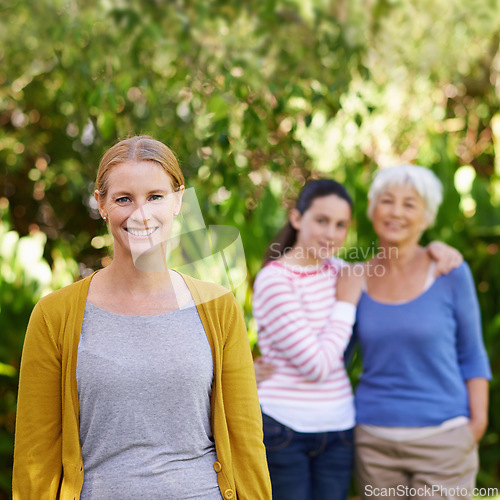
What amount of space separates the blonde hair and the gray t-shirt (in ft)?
1.01

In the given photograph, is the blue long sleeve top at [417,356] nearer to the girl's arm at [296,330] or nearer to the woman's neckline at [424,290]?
the woman's neckline at [424,290]

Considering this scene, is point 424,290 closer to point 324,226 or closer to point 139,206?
point 324,226

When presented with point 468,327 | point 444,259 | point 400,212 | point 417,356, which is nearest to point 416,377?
point 417,356

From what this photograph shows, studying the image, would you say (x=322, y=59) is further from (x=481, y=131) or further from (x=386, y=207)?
(x=481, y=131)

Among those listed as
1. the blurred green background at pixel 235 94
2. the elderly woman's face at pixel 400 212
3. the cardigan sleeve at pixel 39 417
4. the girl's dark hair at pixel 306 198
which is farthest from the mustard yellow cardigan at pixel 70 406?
the blurred green background at pixel 235 94

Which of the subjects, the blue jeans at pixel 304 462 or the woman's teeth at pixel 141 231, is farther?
the blue jeans at pixel 304 462

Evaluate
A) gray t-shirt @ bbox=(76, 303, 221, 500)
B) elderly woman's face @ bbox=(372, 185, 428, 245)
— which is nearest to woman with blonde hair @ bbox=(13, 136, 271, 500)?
gray t-shirt @ bbox=(76, 303, 221, 500)

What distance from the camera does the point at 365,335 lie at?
7.66 feet

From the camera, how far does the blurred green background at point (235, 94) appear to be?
334 centimetres

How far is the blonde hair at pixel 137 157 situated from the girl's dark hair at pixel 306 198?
0.86m

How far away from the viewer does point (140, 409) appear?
58.3 inches

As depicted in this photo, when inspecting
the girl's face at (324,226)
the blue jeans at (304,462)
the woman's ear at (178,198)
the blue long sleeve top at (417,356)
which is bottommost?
the blue jeans at (304,462)

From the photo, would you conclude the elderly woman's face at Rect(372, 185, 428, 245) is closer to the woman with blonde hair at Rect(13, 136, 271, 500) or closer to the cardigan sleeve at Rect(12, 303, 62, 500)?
the woman with blonde hair at Rect(13, 136, 271, 500)

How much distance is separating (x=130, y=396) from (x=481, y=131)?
5533mm
